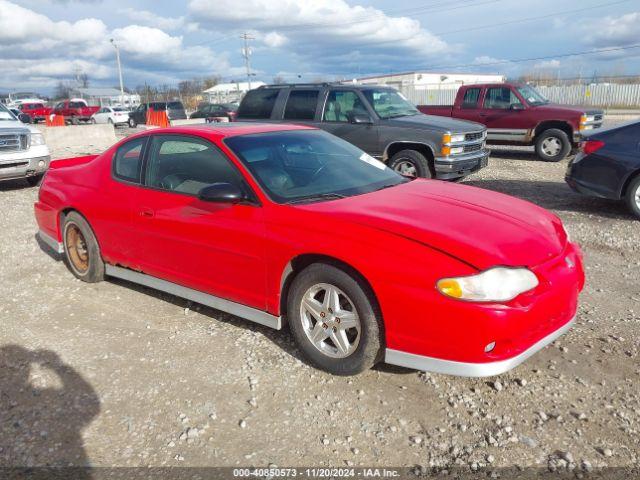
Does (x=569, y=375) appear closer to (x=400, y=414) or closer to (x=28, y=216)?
(x=400, y=414)

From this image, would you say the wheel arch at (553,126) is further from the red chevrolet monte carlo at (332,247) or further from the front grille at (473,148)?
the red chevrolet monte carlo at (332,247)

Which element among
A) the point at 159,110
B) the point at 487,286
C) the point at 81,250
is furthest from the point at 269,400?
the point at 159,110

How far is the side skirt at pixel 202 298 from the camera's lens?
359 cm

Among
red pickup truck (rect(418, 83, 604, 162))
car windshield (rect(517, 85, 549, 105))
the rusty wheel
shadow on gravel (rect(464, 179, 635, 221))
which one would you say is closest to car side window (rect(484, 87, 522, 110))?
red pickup truck (rect(418, 83, 604, 162))

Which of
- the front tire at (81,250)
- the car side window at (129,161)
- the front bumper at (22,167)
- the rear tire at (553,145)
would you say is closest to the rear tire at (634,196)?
the rear tire at (553,145)

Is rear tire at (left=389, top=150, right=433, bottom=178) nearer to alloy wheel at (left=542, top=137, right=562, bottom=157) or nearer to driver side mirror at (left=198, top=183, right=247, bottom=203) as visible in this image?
alloy wheel at (left=542, top=137, right=562, bottom=157)

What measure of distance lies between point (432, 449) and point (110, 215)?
3.29m

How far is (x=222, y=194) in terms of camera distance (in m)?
3.45

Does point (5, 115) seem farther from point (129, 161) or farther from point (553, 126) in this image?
point (553, 126)

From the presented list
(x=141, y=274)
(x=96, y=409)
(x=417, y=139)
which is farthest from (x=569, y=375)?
(x=417, y=139)

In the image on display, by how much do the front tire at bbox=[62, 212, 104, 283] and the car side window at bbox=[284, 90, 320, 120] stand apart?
5211 mm

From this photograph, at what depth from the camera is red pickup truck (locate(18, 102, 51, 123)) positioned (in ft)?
133

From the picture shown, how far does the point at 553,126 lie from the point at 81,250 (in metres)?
11.1

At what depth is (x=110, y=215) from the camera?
4.54 metres
